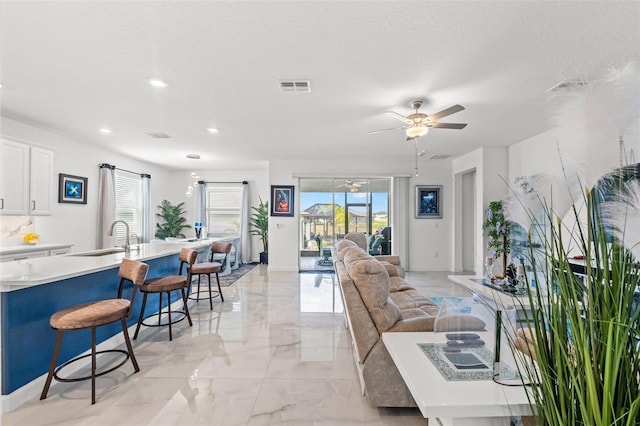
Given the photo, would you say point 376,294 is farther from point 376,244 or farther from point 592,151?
point 376,244

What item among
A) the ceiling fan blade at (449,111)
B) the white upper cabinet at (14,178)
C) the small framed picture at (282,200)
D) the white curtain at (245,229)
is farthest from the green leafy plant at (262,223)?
the ceiling fan blade at (449,111)

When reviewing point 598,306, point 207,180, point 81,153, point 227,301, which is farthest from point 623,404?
point 207,180

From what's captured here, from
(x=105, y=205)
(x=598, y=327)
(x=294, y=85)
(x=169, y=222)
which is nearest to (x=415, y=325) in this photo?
(x=598, y=327)

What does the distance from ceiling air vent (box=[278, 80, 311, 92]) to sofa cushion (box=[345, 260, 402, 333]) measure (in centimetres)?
211

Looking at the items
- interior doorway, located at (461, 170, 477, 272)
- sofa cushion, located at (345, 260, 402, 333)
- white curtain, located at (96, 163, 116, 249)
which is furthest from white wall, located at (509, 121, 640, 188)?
interior doorway, located at (461, 170, 477, 272)

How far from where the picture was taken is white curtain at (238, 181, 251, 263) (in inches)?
336

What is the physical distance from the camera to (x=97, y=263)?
8.85 ft

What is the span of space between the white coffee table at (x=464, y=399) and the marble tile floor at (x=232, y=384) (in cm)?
96

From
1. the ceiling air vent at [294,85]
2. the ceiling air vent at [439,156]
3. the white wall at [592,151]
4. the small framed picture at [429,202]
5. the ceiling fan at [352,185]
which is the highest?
the ceiling air vent at [439,156]

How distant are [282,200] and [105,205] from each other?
3.59m

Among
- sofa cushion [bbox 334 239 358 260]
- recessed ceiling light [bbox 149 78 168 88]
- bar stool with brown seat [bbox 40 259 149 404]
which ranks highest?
recessed ceiling light [bbox 149 78 168 88]

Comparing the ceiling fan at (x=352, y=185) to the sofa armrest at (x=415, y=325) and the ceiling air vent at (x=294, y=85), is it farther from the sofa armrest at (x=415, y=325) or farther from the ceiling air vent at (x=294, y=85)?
the sofa armrest at (x=415, y=325)

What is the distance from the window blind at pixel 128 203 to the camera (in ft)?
22.3

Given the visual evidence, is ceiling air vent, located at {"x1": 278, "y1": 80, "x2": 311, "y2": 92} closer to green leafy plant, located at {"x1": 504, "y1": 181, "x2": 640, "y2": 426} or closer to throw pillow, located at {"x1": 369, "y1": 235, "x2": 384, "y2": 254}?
green leafy plant, located at {"x1": 504, "y1": 181, "x2": 640, "y2": 426}
